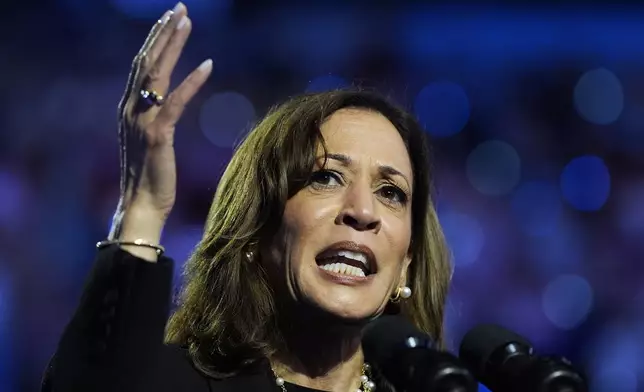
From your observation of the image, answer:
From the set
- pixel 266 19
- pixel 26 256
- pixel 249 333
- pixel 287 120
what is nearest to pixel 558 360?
pixel 249 333

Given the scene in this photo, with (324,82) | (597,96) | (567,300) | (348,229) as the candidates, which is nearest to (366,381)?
(348,229)

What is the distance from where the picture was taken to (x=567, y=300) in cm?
401

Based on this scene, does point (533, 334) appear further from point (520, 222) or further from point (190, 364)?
point (190, 364)

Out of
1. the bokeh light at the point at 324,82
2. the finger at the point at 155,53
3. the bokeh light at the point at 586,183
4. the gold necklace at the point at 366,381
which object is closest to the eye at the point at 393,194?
the gold necklace at the point at 366,381

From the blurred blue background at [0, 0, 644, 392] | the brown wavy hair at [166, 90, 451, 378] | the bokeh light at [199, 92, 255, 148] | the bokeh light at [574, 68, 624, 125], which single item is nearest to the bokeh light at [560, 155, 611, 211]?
the blurred blue background at [0, 0, 644, 392]

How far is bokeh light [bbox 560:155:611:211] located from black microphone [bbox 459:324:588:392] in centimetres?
289

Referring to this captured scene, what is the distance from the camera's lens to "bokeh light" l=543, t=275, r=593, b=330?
13.1 feet

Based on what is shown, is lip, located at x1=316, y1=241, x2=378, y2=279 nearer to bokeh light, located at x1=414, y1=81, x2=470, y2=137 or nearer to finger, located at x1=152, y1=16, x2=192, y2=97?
finger, located at x1=152, y1=16, x2=192, y2=97

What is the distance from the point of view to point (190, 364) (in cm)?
179

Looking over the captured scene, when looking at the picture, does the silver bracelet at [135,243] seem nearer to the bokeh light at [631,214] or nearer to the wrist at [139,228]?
the wrist at [139,228]

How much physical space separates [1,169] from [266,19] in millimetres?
1321

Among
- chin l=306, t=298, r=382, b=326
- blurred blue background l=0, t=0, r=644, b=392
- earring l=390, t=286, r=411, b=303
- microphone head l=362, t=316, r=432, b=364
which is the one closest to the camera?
microphone head l=362, t=316, r=432, b=364

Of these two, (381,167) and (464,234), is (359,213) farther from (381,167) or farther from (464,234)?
(464,234)

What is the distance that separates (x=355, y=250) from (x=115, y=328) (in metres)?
0.58
